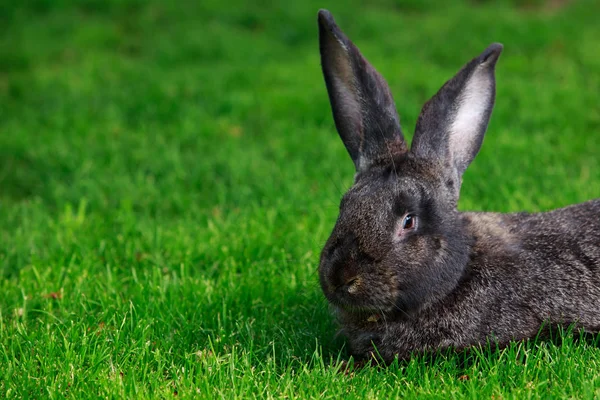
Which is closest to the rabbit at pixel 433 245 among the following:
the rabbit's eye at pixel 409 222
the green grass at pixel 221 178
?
the rabbit's eye at pixel 409 222

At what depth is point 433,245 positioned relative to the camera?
441 cm

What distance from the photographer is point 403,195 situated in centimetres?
441

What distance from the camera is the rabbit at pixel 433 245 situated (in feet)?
14.1

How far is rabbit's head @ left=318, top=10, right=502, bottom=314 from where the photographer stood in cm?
425

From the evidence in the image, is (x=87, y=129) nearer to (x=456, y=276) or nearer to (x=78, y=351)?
(x=78, y=351)

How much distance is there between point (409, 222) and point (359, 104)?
88 cm

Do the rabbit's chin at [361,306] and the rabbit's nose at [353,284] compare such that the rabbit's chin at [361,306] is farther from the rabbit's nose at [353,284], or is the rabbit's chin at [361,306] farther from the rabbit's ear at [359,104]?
the rabbit's ear at [359,104]

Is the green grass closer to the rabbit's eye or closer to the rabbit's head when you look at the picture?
the rabbit's head

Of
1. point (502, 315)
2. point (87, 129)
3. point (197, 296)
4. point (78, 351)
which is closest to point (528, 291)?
point (502, 315)

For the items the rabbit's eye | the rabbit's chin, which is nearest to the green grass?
the rabbit's chin

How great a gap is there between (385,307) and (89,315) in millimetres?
1866

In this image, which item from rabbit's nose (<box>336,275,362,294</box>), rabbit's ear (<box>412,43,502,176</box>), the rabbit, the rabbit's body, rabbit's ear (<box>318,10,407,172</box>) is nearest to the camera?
rabbit's nose (<box>336,275,362,294</box>)

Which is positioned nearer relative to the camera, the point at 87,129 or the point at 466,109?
the point at 466,109

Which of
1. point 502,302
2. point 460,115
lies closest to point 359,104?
point 460,115
